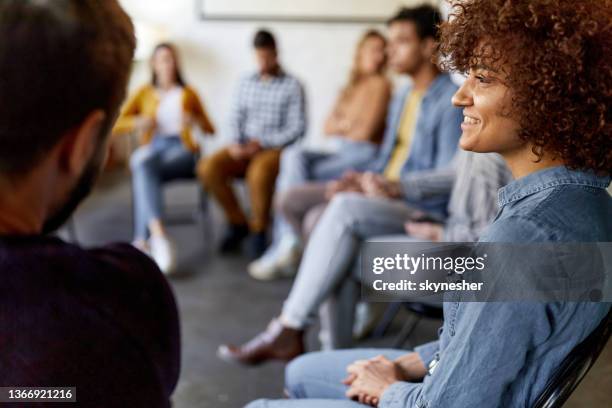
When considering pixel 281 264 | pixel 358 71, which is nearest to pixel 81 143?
pixel 281 264

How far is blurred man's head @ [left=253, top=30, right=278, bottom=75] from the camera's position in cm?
391

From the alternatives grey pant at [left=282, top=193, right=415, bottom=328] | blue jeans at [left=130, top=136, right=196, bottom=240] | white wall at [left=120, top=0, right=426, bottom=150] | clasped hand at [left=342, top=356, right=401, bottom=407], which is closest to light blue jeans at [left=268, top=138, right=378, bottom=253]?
blue jeans at [left=130, top=136, right=196, bottom=240]

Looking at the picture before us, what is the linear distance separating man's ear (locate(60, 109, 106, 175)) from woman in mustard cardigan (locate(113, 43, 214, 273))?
309cm

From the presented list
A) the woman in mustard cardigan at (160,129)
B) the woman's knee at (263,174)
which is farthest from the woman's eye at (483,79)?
the woman in mustard cardigan at (160,129)

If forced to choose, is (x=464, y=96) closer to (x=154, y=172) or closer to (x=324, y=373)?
(x=324, y=373)

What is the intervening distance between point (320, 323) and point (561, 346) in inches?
79.3

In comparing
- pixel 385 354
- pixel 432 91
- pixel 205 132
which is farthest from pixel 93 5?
pixel 205 132

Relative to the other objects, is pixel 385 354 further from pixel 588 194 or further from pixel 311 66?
pixel 311 66

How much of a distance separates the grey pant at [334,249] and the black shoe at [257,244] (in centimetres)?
153

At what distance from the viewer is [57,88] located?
600 mm

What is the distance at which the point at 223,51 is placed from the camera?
5.61 m

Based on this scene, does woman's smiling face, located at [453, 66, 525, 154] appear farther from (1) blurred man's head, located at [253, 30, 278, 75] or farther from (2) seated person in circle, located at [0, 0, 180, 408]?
(1) blurred man's head, located at [253, 30, 278, 75]

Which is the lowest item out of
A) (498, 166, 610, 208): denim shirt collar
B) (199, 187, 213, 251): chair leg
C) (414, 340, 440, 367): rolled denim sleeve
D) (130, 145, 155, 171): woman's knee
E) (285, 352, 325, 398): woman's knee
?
(199, 187, 213, 251): chair leg

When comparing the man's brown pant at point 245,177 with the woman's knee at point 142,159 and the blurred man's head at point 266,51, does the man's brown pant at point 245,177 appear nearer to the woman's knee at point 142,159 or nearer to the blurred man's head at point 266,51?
the woman's knee at point 142,159
